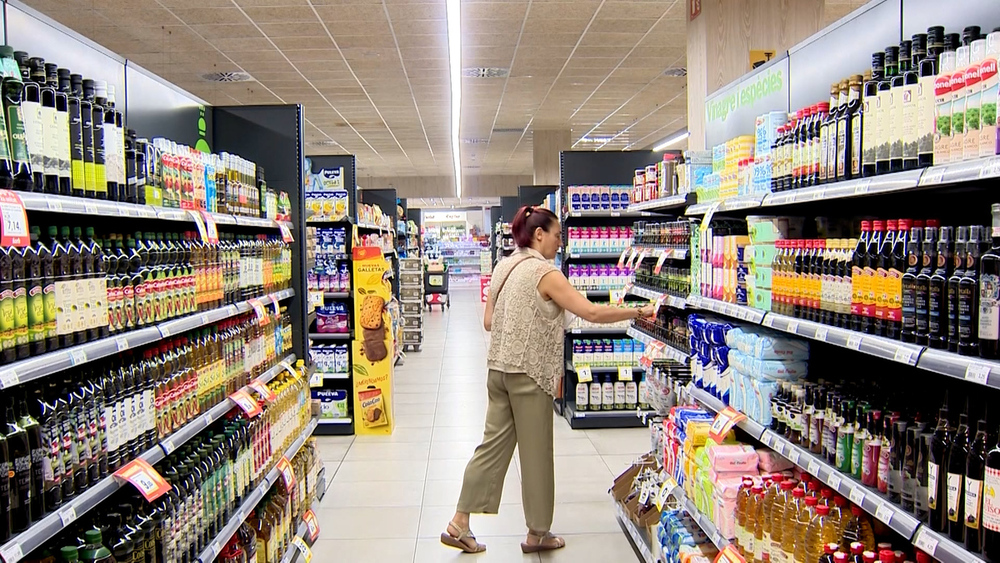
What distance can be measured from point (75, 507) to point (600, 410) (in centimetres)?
535

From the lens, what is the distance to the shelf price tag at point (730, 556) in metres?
→ 2.62

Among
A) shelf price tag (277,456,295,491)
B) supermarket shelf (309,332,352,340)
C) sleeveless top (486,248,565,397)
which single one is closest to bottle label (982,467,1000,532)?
sleeveless top (486,248,565,397)

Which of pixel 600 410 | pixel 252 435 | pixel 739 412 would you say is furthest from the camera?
pixel 600 410

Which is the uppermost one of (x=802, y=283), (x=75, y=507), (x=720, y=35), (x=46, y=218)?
(x=720, y=35)

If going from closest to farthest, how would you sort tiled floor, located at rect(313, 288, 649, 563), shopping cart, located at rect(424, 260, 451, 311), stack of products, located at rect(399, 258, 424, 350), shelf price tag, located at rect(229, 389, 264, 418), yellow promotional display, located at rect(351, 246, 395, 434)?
shelf price tag, located at rect(229, 389, 264, 418), tiled floor, located at rect(313, 288, 649, 563), yellow promotional display, located at rect(351, 246, 395, 434), stack of products, located at rect(399, 258, 424, 350), shopping cart, located at rect(424, 260, 451, 311)

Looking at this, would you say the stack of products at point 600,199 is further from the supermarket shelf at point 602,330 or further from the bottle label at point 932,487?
the bottle label at point 932,487

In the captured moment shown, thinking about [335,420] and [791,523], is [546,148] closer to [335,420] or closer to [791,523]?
[335,420]

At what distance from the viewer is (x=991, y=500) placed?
5.07 ft

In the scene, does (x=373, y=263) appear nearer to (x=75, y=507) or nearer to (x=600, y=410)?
(x=600, y=410)

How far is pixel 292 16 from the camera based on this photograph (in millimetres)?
7957

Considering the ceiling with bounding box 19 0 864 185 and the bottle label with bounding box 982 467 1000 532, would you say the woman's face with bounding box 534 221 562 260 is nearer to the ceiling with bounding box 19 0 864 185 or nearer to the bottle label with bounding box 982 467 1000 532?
the bottle label with bounding box 982 467 1000 532

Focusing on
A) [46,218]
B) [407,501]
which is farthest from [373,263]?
[46,218]

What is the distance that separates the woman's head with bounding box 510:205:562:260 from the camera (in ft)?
12.9

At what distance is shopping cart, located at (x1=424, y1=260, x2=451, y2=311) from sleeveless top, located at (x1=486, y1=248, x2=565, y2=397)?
563 inches
